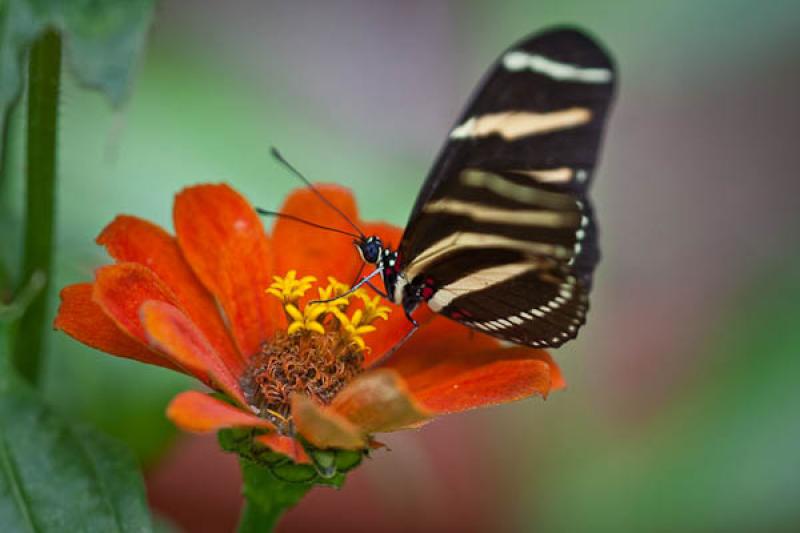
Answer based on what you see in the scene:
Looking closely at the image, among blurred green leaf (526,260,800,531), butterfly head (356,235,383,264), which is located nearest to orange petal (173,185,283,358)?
butterfly head (356,235,383,264)

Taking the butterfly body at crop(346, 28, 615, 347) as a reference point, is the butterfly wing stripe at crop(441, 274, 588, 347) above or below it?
below

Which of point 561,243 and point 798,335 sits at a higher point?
point 561,243

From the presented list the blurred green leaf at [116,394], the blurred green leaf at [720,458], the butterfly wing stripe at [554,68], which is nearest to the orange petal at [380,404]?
the butterfly wing stripe at [554,68]

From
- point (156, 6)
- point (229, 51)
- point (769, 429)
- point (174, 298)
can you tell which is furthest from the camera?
point (229, 51)

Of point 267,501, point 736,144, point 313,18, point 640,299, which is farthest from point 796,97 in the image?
point 267,501

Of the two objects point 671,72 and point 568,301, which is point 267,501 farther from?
point 671,72

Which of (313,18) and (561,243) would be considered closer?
(561,243)

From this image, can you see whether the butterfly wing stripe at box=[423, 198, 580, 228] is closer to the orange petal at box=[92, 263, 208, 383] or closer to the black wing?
the black wing

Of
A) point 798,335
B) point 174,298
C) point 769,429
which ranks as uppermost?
point 174,298
